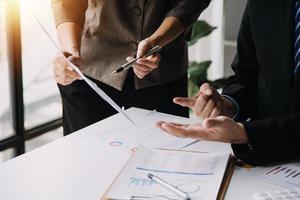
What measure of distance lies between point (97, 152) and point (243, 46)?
60 centimetres

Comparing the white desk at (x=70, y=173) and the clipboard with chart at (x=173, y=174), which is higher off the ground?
the clipboard with chart at (x=173, y=174)

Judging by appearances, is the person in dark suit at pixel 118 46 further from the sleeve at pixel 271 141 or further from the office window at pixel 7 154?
the office window at pixel 7 154

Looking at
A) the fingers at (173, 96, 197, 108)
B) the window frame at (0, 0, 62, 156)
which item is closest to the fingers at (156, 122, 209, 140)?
the fingers at (173, 96, 197, 108)

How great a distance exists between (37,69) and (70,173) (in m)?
1.94

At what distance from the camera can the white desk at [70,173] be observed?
1044 mm

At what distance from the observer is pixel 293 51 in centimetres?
130

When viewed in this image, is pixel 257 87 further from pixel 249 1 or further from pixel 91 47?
pixel 91 47

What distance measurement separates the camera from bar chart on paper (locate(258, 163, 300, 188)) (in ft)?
3.49

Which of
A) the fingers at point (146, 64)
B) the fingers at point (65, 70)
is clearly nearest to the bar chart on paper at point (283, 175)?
the fingers at point (146, 64)

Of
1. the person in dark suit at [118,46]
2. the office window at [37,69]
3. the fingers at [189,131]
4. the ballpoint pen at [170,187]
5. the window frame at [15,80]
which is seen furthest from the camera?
the office window at [37,69]

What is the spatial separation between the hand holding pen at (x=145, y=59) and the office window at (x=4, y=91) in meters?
1.20

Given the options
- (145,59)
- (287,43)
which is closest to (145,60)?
(145,59)

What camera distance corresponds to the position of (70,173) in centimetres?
114

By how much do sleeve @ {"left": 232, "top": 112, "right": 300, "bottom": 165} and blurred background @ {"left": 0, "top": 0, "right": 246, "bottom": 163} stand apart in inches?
59.8
